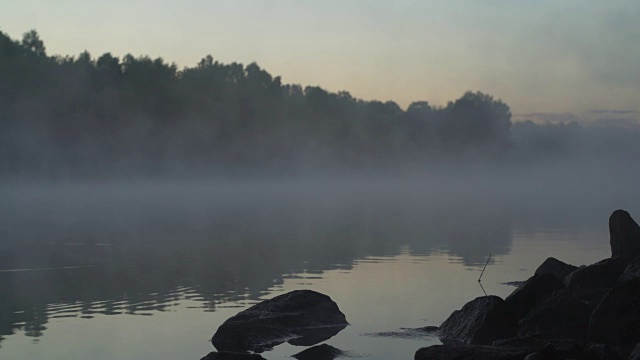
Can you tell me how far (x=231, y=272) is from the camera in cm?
3316

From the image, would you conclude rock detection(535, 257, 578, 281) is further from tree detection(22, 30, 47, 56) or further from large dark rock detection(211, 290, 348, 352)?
tree detection(22, 30, 47, 56)

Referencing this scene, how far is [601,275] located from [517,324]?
4.33 metres

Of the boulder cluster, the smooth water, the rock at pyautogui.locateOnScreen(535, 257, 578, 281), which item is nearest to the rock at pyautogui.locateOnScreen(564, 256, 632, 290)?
the boulder cluster

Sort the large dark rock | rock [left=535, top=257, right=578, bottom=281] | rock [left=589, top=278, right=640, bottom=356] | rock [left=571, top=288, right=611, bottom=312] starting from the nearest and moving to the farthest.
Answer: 1. rock [left=589, top=278, right=640, bottom=356]
2. the large dark rock
3. rock [left=571, top=288, right=611, bottom=312]
4. rock [left=535, top=257, right=578, bottom=281]

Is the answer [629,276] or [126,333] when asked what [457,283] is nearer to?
[629,276]

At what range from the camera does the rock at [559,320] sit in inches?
766

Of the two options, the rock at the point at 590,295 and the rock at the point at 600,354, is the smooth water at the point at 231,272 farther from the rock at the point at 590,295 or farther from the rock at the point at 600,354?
the rock at the point at 600,354

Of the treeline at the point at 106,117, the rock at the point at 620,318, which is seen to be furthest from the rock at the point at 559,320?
Result: the treeline at the point at 106,117

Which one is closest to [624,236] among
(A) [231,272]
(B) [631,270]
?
(B) [631,270]

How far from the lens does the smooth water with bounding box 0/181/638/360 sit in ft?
68.8

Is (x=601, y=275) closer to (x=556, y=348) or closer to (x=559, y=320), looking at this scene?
(x=559, y=320)

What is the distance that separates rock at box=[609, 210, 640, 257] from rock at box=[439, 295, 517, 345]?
668 centimetres

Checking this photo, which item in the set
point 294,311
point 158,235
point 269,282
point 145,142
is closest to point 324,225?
point 158,235

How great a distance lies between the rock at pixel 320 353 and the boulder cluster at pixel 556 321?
2429 mm
